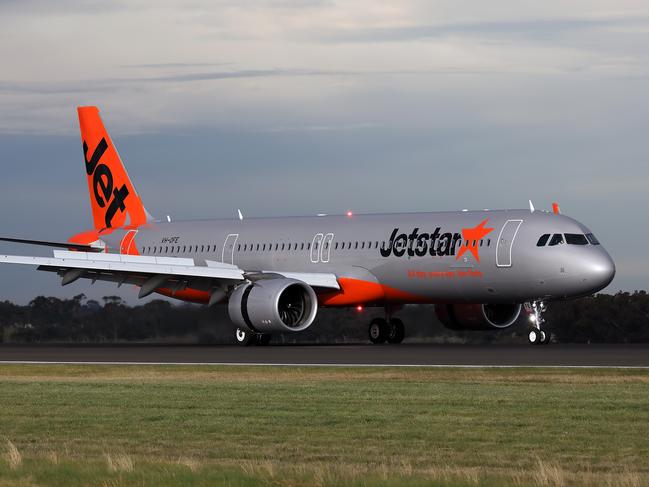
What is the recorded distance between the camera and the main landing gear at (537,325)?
4334 centimetres

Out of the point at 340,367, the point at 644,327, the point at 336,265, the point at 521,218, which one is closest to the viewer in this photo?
the point at 340,367

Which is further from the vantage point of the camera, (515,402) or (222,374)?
(222,374)

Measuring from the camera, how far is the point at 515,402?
73.4 feet

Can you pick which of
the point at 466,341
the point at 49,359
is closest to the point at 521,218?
the point at 466,341

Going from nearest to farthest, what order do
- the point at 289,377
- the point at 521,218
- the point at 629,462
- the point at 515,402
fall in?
the point at 629,462 → the point at 515,402 → the point at 289,377 → the point at 521,218

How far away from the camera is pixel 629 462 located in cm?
1584

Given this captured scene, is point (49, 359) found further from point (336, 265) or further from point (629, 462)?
point (629, 462)

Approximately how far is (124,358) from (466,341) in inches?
729

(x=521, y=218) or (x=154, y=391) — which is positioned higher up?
(x=521, y=218)

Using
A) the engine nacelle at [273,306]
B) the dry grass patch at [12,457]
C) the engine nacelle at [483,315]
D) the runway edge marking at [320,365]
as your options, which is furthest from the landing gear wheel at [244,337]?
the dry grass patch at [12,457]

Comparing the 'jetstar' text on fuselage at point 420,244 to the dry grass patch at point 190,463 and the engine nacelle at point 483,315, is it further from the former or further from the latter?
the dry grass patch at point 190,463

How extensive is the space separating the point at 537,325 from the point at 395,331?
6584 millimetres

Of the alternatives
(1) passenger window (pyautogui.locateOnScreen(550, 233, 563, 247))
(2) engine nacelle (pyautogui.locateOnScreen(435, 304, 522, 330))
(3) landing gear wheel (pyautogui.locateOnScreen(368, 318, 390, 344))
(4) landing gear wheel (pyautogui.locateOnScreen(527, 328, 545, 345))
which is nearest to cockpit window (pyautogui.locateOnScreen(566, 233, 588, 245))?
(1) passenger window (pyautogui.locateOnScreen(550, 233, 563, 247))

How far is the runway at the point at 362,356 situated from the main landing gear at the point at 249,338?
1.43 m
